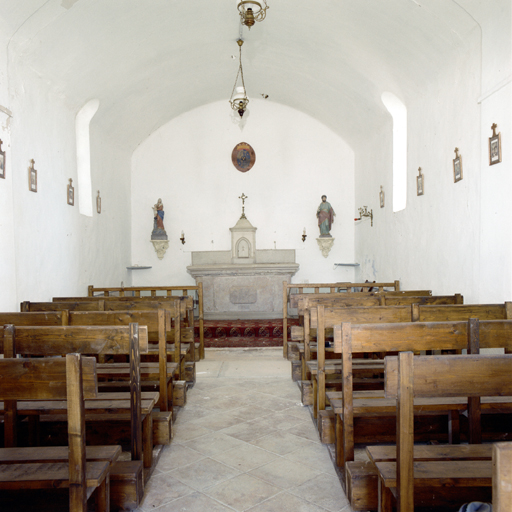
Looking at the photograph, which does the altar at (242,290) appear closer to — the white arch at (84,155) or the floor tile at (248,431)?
the white arch at (84,155)

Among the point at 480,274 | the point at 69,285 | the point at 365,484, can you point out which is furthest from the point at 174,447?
the point at 69,285

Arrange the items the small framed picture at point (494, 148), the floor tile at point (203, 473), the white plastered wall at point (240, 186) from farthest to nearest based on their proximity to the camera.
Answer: the white plastered wall at point (240, 186)
the small framed picture at point (494, 148)
the floor tile at point (203, 473)

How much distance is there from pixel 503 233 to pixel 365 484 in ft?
9.13

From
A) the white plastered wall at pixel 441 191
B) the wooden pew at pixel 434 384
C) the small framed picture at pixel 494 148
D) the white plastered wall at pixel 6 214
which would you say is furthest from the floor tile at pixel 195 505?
the small framed picture at pixel 494 148

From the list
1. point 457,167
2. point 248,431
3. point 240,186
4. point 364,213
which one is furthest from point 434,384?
point 240,186

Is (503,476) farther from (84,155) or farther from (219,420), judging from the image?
(84,155)

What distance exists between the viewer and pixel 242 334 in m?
7.56

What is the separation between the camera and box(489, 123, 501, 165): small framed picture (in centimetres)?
415

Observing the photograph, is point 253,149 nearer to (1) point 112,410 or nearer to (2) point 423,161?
(2) point 423,161

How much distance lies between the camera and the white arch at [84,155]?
723 centimetres

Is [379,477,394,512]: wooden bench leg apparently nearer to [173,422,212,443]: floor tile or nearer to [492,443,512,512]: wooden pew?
[492,443,512,512]: wooden pew

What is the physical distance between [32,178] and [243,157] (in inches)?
227

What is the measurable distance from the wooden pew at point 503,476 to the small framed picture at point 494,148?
149 inches

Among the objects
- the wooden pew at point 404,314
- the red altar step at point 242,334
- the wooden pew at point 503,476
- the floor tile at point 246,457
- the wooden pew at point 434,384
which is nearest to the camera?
the wooden pew at point 503,476
